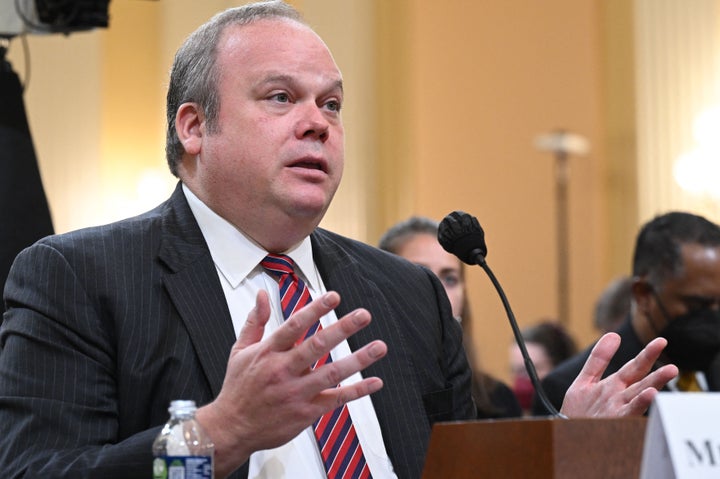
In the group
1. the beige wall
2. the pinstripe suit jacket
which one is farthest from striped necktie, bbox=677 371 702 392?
the beige wall

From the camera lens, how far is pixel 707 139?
944 centimetres

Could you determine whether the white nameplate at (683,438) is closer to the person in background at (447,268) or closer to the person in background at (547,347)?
the person in background at (447,268)

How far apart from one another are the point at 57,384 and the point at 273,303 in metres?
0.51

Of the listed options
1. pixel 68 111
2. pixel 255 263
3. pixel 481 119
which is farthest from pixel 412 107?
pixel 255 263

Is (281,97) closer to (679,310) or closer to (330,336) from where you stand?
(330,336)

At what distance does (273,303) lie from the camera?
2.61 metres

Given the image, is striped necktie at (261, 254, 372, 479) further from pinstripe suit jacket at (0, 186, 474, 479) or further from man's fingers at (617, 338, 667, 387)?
man's fingers at (617, 338, 667, 387)

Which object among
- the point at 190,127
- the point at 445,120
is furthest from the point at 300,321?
the point at 445,120

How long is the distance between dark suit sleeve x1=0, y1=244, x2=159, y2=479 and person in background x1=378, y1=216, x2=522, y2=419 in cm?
197

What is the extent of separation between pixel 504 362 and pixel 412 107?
85.9 inches

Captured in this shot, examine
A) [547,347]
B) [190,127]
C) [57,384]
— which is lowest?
[547,347]

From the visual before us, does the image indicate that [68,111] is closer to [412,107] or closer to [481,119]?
[412,107]

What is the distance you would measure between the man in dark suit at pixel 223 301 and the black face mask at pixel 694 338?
1525mm

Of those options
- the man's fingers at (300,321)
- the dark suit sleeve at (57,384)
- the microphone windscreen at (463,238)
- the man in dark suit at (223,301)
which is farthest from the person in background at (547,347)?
the man's fingers at (300,321)
